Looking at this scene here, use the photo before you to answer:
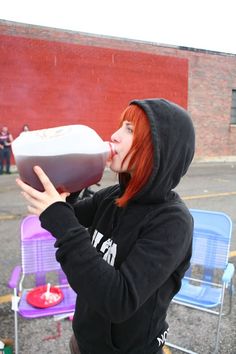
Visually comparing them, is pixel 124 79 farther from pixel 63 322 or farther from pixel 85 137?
pixel 85 137

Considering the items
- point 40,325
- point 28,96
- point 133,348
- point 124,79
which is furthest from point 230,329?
point 124,79

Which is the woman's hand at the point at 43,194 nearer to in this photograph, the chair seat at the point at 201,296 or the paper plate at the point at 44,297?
→ the paper plate at the point at 44,297

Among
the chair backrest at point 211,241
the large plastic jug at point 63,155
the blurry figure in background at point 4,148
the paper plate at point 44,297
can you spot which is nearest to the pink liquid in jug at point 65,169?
the large plastic jug at point 63,155

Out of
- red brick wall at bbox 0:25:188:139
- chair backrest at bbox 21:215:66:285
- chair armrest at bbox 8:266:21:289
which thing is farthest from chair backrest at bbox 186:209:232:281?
red brick wall at bbox 0:25:188:139

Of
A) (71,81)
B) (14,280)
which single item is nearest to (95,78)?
(71,81)

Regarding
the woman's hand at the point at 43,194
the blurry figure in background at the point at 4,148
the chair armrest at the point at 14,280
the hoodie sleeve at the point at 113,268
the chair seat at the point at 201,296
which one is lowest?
the blurry figure in background at the point at 4,148

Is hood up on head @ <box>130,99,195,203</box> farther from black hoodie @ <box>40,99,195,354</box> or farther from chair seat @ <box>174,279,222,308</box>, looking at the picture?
chair seat @ <box>174,279,222,308</box>

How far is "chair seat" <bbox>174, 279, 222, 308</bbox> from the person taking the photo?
265 centimetres

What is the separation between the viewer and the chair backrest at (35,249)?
2.79 meters

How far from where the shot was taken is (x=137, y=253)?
3.51ft

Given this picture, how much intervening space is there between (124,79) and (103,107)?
150cm

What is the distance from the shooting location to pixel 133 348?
1.21 m

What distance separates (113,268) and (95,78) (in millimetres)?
13395

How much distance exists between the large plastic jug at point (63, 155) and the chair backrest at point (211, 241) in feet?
6.40
